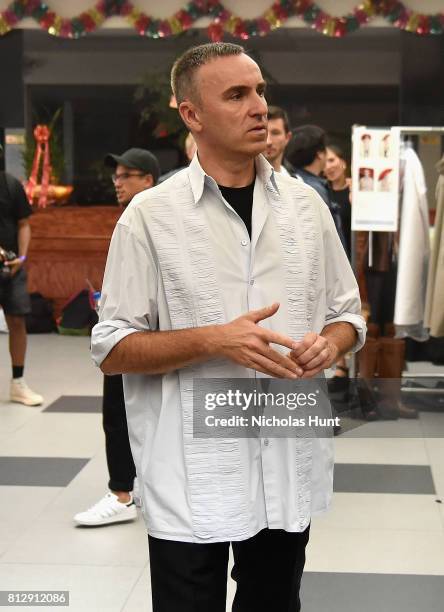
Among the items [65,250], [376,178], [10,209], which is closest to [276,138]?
[376,178]

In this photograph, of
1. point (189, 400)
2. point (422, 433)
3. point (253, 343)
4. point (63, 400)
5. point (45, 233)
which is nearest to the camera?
point (253, 343)

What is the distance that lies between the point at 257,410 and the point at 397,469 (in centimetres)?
287

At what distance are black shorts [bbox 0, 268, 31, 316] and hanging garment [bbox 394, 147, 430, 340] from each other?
2.09 meters

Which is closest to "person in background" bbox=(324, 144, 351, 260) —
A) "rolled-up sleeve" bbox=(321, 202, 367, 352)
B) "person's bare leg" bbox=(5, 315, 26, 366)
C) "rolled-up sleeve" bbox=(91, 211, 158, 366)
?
"person's bare leg" bbox=(5, 315, 26, 366)

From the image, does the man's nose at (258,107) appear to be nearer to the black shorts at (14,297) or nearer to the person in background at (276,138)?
the person in background at (276,138)

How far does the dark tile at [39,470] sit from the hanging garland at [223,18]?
5788 mm

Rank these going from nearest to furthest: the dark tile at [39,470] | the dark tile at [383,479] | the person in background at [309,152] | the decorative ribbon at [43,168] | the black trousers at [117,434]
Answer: the black trousers at [117,434] → the dark tile at [383,479] → the dark tile at [39,470] → the person in background at [309,152] → the decorative ribbon at [43,168]

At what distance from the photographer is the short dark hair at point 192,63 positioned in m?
1.88

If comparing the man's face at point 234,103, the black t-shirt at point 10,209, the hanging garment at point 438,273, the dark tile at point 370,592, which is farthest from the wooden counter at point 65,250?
the man's face at point 234,103

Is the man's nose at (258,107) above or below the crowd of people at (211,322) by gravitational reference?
above

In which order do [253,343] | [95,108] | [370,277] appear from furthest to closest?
[95,108], [370,277], [253,343]

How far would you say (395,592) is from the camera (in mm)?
3141

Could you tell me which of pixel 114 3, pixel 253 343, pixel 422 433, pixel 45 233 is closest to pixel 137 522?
pixel 422 433

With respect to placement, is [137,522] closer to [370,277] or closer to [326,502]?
[326,502]
